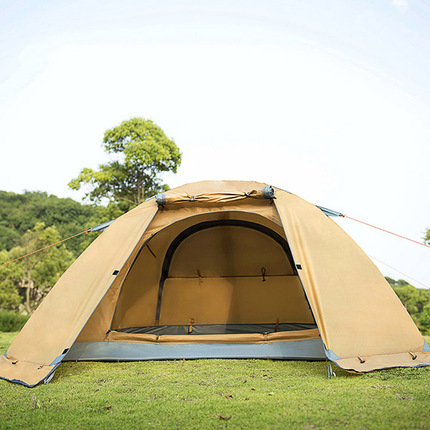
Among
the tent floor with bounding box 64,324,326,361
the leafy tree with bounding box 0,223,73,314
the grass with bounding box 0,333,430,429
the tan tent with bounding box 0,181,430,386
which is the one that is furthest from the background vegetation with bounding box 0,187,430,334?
the grass with bounding box 0,333,430,429

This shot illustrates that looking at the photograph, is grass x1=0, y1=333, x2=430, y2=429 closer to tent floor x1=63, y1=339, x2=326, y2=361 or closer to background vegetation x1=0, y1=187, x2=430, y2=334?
tent floor x1=63, y1=339, x2=326, y2=361

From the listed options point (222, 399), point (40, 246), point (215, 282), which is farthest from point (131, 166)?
point (222, 399)

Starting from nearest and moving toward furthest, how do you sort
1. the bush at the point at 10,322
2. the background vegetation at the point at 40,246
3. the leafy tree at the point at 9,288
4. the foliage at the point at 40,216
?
the bush at the point at 10,322, the background vegetation at the point at 40,246, the leafy tree at the point at 9,288, the foliage at the point at 40,216

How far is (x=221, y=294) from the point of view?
4922mm

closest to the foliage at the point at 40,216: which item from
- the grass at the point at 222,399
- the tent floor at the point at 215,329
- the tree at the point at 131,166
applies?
the tree at the point at 131,166

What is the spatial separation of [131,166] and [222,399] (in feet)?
41.6

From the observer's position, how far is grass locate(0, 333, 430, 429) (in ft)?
6.89

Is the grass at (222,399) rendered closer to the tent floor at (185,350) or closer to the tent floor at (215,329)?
the tent floor at (185,350)

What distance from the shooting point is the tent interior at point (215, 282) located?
469 centimetres

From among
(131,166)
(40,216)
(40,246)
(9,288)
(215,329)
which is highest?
(131,166)

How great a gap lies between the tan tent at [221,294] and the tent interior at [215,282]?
0.04ft

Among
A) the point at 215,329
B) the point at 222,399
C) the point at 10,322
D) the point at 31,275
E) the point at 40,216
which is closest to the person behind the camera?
the point at 222,399

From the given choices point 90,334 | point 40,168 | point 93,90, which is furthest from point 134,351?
point 40,168

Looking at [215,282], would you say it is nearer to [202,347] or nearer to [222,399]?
[202,347]
